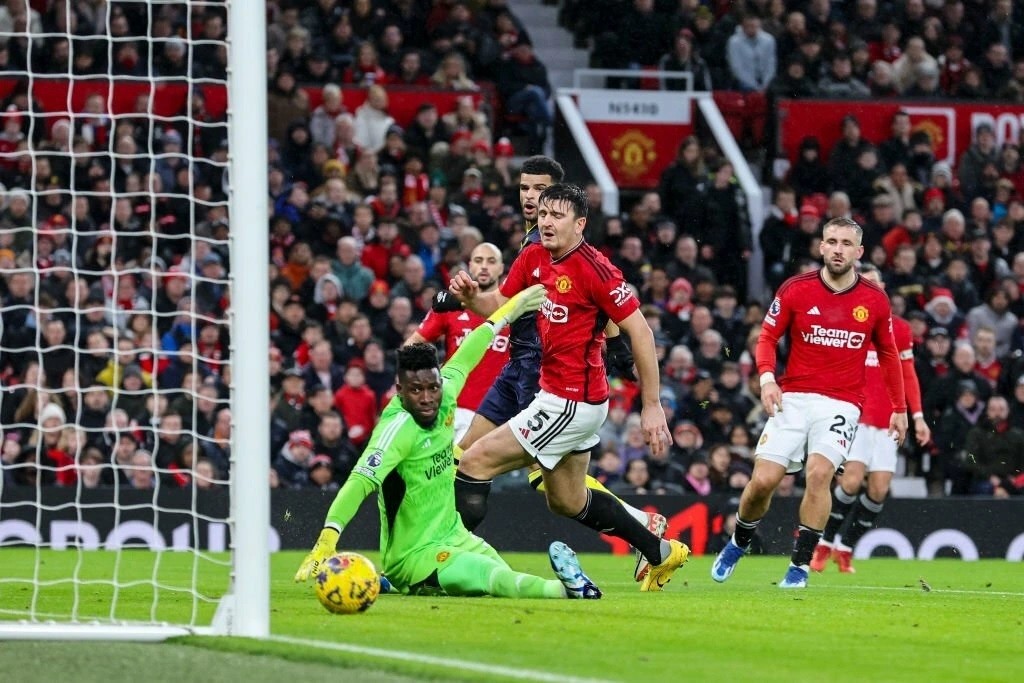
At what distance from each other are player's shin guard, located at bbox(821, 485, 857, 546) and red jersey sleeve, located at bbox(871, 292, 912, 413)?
6.64 feet

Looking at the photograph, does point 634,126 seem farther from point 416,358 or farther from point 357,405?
point 416,358

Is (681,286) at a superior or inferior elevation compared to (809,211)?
inferior

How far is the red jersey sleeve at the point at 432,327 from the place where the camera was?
1178 centimetres

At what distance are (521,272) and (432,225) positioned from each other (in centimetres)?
876

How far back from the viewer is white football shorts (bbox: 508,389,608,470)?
917 centimetres

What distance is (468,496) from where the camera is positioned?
9.58m

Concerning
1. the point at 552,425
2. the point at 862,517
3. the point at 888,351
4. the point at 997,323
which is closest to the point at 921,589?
the point at 888,351

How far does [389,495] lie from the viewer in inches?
337

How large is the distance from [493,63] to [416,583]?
13457 mm

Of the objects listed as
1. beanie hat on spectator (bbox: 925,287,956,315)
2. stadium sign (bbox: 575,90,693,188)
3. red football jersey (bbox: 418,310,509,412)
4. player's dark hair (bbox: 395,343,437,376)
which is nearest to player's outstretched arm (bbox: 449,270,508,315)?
player's dark hair (bbox: 395,343,437,376)

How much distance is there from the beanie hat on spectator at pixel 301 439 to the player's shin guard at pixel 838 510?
191 inches

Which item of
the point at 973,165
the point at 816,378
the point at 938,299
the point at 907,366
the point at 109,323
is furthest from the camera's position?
the point at 973,165

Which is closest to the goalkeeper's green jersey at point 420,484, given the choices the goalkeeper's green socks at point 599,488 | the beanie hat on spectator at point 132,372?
the goalkeeper's green socks at point 599,488

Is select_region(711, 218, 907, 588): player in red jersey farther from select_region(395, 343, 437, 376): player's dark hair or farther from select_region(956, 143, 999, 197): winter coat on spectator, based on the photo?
select_region(956, 143, 999, 197): winter coat on spectator
